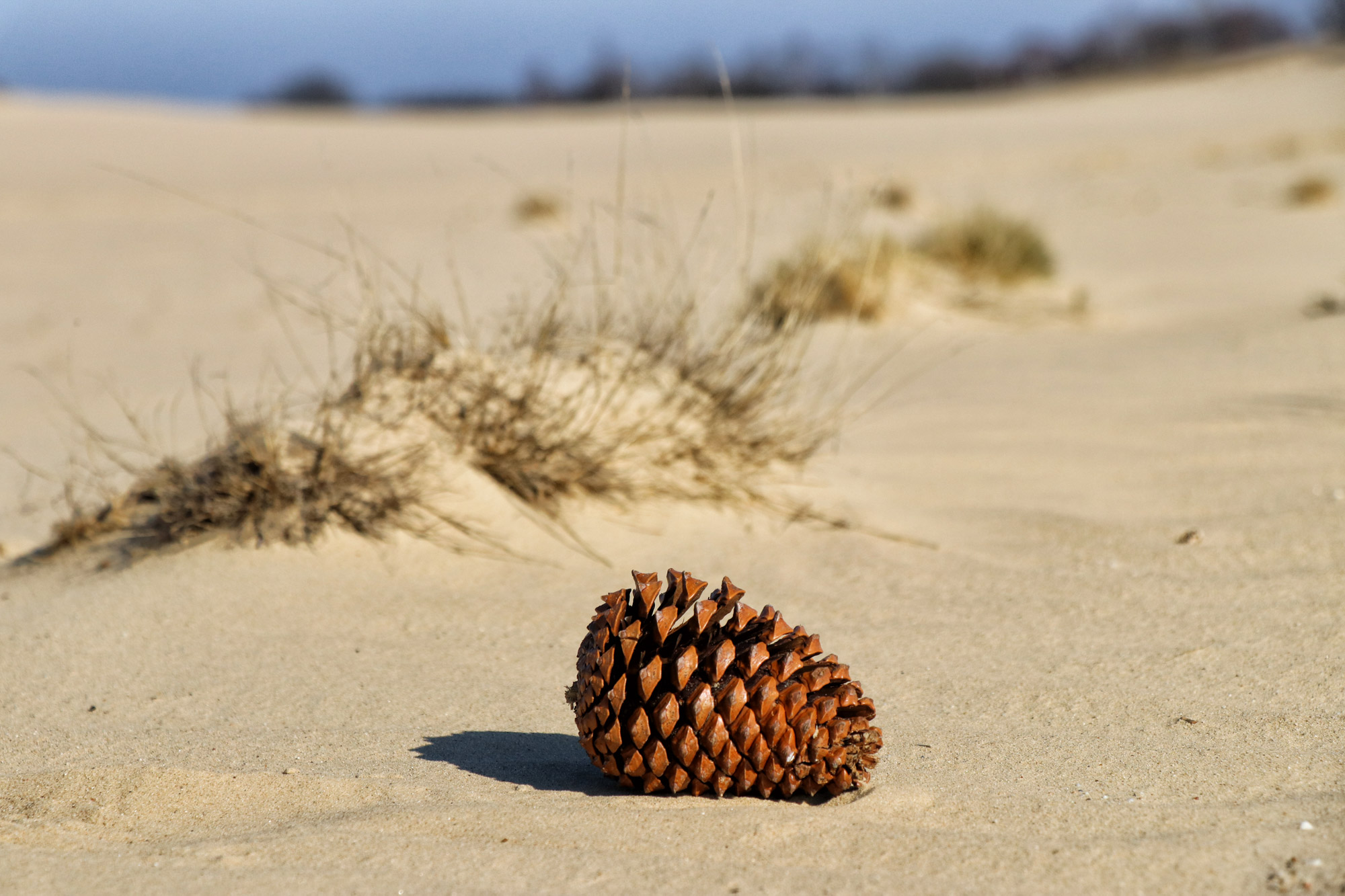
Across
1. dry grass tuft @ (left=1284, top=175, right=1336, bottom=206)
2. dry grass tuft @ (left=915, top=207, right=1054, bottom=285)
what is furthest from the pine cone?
dry grass tuft @ (left=1284, top=175, right=1336, bottom=206)

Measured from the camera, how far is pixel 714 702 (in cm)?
189

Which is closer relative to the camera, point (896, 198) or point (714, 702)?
point (714, 702)

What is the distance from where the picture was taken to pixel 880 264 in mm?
7621

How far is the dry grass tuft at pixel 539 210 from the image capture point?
1123cm

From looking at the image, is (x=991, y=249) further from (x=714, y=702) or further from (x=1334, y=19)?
(x=1334, y=19)

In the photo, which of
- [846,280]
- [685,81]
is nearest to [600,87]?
[685,81]

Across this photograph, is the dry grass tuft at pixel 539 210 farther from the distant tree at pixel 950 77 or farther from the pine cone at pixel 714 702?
the distant tree at pixel 950 77

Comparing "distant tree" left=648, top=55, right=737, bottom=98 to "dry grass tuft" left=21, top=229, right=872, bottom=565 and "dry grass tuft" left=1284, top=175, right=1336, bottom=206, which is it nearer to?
"dry grass tuft" left=1284, top=175, right=1336, bottom=206

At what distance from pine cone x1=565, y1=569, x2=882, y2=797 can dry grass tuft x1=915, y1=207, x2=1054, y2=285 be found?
6997 mm

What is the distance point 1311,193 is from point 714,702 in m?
13.7

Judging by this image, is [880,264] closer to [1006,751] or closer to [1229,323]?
[1229,323]

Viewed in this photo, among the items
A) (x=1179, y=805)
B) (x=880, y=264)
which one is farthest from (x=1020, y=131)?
(x=1179, y=805)

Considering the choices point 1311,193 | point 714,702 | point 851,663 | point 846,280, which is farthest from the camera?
point 1311,193

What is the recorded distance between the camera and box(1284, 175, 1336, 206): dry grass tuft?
13.2 m
